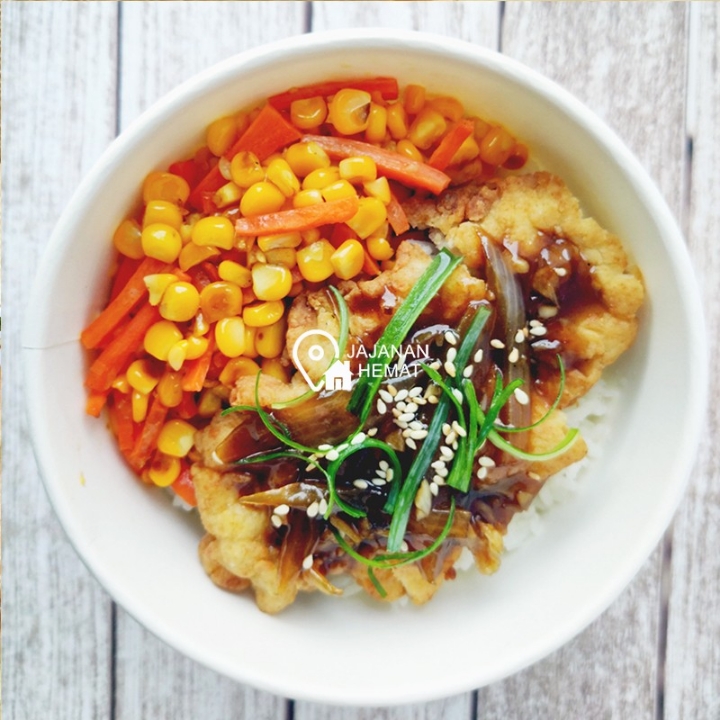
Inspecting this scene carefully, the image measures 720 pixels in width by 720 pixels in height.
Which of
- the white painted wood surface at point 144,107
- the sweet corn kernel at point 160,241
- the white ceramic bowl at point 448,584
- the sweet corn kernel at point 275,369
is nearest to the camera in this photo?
the white ceramic bowl at point 448,584

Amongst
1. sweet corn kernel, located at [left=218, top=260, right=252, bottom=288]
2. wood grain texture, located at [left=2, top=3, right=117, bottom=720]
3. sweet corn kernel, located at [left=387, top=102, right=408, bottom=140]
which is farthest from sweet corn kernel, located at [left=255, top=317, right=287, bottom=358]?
wood grain texture, located at [left=2, top=3, right=117, bottom=720]

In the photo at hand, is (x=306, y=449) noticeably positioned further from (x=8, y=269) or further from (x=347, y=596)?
(x=8, y=269)

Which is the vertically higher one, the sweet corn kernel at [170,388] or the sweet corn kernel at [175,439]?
the sweet corn kernel at [170,388]

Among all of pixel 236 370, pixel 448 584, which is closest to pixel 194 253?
pixel 236 370

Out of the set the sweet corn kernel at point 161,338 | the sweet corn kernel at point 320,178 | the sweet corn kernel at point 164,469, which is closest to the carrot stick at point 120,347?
the sweet corn kernel at point 161,338

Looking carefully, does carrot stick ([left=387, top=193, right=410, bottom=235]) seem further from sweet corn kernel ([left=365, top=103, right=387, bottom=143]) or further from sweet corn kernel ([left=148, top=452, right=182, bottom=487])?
sweet corn kernel ([left=148, top=452, right=182, bottom=487])

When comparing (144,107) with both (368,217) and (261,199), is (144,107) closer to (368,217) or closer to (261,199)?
(261,199)

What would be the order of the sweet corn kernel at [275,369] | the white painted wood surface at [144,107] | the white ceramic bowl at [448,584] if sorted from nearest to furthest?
the white ceramic bowl at [448,584], the sweet corn kernel at [275,369], the white painted wood surface at [144,107]

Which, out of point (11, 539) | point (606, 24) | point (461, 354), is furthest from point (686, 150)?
A: point (11, 539)

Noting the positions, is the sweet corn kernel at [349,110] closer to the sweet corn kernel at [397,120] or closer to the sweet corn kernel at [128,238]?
the sweet corn kernel at [397,120]
